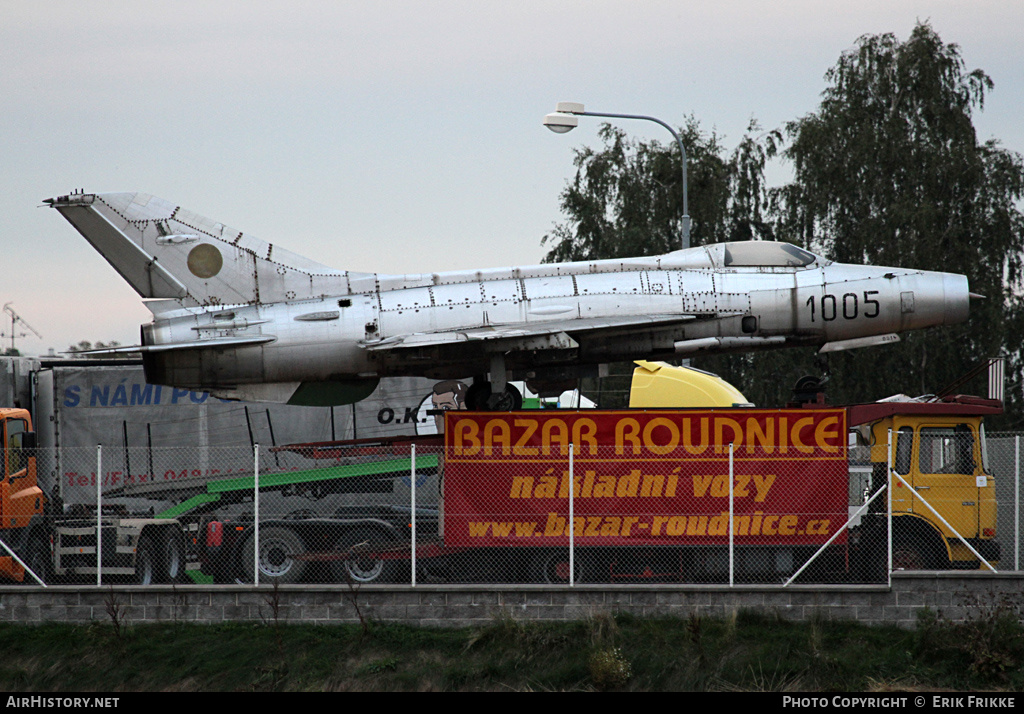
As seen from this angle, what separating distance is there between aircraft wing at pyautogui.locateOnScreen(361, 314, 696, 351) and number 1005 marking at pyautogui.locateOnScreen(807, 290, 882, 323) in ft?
8.10

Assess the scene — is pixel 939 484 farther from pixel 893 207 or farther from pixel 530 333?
pixel 893 207

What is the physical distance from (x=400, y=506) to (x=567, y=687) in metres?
3.78

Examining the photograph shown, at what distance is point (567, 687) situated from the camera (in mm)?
13227

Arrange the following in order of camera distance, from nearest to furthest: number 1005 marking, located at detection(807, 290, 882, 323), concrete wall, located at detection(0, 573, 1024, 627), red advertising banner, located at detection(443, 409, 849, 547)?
concrete wall, located at detection(0, 573, 1024, 627), red advertising banner, located at detection(443, 409, 849, 547), number 1005 marking, located at detection(807, 290, 882, 323)

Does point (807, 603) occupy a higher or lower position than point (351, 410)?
lower

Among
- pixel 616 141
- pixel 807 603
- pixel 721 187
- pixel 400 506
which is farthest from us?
pixel 616 141

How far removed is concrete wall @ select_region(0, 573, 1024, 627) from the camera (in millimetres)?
14297

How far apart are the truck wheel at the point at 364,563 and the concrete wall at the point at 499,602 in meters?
0.57

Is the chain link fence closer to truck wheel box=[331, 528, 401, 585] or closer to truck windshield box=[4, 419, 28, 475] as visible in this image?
truck wheel box=[331, 528, 401, 585]

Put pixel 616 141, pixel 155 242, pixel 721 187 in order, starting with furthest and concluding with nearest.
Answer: pixel 616 141 < pixel 721 187 < pixel 155 242

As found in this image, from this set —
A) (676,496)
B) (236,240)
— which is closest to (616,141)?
(236,240)

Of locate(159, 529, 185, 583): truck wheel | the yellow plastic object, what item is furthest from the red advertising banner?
the yellow plastic object

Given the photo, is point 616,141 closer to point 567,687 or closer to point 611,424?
point 611,424

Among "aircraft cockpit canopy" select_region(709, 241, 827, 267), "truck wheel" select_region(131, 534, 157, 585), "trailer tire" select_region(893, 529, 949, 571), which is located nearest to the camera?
"trailer tire" select_region(893, 529, 949, 571)
